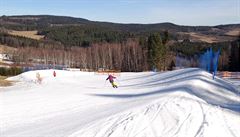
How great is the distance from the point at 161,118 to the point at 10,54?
172 m

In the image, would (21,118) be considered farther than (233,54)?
No

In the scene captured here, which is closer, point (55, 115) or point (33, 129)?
point (33, 129)

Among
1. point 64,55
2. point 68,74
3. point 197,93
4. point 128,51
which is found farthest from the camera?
point 64,55

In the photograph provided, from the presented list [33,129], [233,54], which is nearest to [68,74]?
[233,54]

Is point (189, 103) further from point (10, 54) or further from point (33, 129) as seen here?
point (10, 54)

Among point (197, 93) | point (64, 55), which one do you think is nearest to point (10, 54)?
point (64, 55)

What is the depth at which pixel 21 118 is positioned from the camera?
74.6ft

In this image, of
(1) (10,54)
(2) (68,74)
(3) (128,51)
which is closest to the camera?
(2) (68,74)

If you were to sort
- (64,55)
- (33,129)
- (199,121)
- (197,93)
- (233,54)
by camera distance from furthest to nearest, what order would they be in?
(64,55) < (233,54) < (197,93) < (33,129) < (199,121)

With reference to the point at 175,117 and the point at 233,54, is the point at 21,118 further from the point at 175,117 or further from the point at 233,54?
the point at 233,54

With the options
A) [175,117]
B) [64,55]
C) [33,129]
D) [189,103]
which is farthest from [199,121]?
[64,55]

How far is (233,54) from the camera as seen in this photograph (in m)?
85.6

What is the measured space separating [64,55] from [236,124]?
488 feet

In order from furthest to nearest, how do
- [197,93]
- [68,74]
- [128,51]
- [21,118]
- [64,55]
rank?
[64,55]
[128,51]
[68,74]
[197,93]
[21,118]
